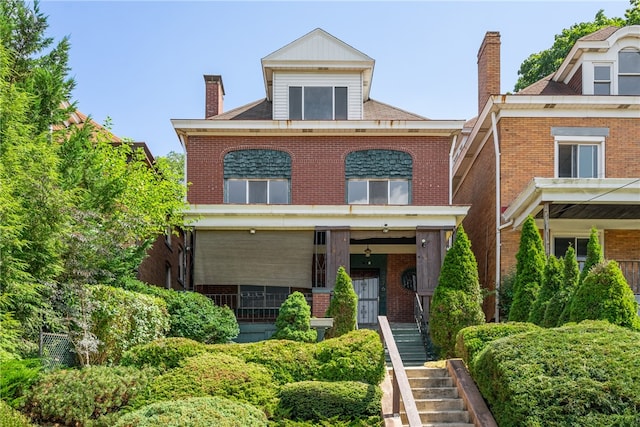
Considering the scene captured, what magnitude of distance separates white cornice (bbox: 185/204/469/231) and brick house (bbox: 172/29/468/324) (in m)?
0.03

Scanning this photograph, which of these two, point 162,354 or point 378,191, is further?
point 378,191

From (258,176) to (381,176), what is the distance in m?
3.54

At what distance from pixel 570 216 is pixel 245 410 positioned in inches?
496

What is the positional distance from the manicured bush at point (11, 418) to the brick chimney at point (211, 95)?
15874 mm

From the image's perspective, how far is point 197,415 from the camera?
8.87 meters

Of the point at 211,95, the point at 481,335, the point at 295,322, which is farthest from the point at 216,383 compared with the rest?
the point at 211,95

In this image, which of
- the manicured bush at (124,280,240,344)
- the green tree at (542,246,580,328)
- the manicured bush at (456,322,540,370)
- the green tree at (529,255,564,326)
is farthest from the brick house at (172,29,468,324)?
the manicured bush at (456,322,540,370)

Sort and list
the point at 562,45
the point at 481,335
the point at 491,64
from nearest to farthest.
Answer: the point at 481,335
the point at 491,64
the point at 562,45

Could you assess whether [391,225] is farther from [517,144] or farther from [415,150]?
[517,144]

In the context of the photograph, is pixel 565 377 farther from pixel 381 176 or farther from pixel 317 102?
pixel 317 102

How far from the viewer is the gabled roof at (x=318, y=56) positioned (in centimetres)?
2134

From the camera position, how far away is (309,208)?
754 inches

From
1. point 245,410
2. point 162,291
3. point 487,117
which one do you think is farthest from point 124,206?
point 487,117

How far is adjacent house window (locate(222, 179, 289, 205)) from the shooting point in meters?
21.0
